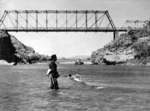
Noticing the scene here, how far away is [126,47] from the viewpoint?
195125mm

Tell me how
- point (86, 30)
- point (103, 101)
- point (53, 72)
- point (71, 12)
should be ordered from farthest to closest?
point (71, 12)
point (86, 30)
point (53, 72)
point (103, 101)

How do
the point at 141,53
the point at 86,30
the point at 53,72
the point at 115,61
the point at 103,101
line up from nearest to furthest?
the point at 103,101
the point at 53,72
the point at 86,30
the point at 141,53
the point at 115,61

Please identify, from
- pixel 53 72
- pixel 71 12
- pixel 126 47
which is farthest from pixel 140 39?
pixel 53 72

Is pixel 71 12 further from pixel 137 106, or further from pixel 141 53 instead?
pixel 137 106

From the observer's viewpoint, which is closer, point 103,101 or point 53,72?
point 103,101

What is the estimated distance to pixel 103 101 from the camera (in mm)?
20422

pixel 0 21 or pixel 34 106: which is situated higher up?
pixel 0 21

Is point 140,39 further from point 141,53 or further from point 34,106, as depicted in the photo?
point 34,106

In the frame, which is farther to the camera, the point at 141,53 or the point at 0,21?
the point at 141,53

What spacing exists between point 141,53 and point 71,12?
35960 mm

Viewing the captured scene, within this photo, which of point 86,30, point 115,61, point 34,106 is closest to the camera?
point 34,106

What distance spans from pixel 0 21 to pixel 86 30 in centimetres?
3781

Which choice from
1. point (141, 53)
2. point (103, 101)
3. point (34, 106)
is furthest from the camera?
point (141, 53)

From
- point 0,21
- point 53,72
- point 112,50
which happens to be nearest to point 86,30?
point 0,21
